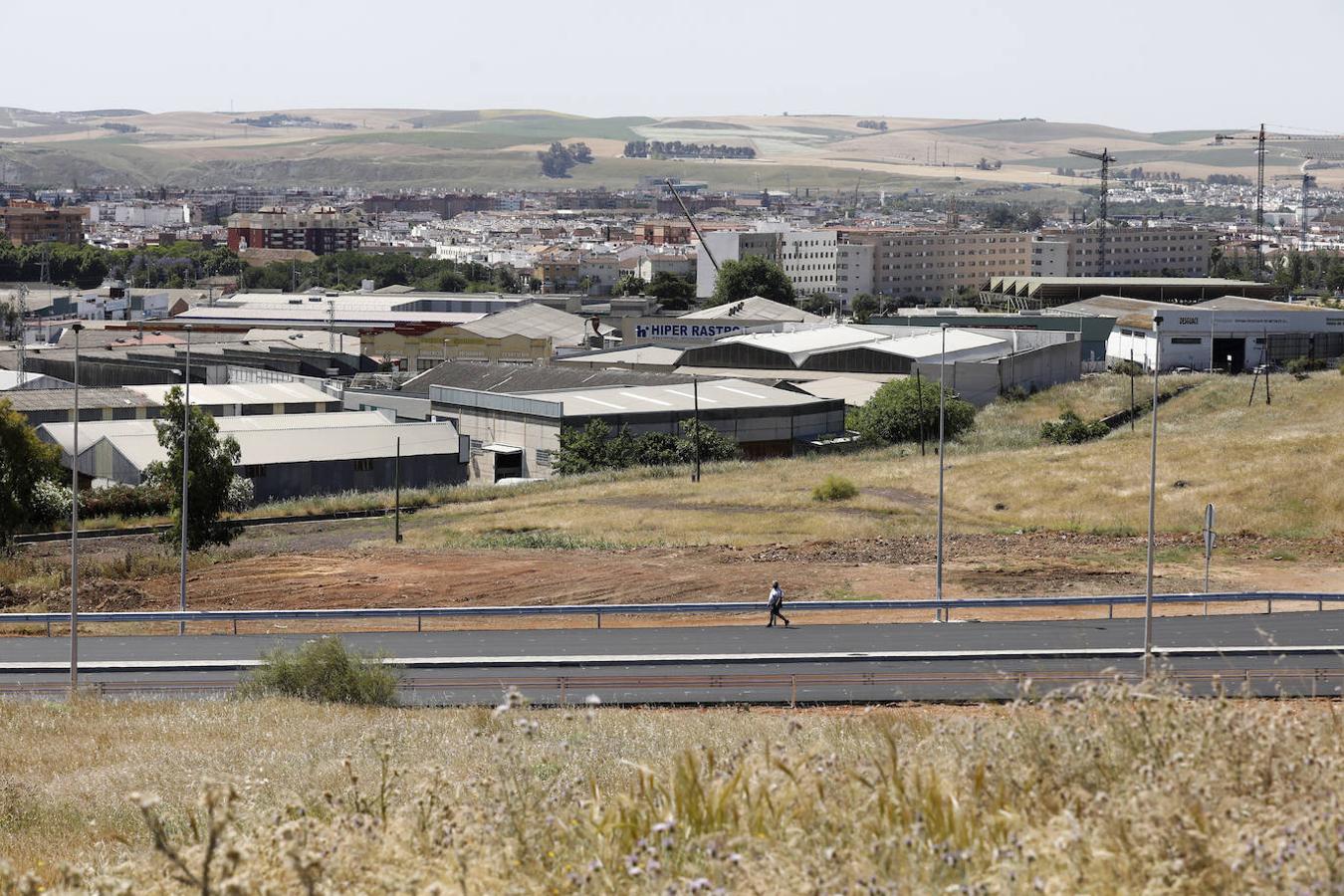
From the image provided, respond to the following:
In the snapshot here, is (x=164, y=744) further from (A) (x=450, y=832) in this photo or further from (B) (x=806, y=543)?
(B) (x=806, y=543)

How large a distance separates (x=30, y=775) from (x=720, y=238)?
5455 inches

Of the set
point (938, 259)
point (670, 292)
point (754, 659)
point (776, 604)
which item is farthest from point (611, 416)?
point (938, 259)

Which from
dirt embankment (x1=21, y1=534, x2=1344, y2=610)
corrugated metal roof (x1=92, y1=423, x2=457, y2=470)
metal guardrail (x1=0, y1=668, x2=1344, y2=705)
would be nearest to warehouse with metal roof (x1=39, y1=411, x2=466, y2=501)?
corrugated metal roof (x1=92, y1=423, x2=457, y2=470)

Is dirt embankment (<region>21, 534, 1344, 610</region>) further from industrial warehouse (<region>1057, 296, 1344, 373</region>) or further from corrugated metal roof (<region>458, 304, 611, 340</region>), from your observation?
corrugated metal roof (<region>458, 304, 611, 340</region>)

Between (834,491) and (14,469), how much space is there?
764 inches

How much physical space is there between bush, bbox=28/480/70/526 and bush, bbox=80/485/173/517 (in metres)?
0.97

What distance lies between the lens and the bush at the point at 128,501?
44.2 meters

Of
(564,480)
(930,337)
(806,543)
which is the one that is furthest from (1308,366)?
(806,543)

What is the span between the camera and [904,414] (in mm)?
54594

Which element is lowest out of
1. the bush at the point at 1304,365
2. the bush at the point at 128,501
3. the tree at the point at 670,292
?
the bush at the point at 128,501

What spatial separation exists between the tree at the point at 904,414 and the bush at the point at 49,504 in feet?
84.3

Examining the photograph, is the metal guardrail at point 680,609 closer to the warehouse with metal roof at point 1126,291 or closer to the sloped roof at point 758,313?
the sloped roof at point 758,313

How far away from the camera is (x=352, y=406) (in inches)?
2469

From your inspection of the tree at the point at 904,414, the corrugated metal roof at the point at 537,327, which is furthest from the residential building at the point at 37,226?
the tree at the point at 904,414
